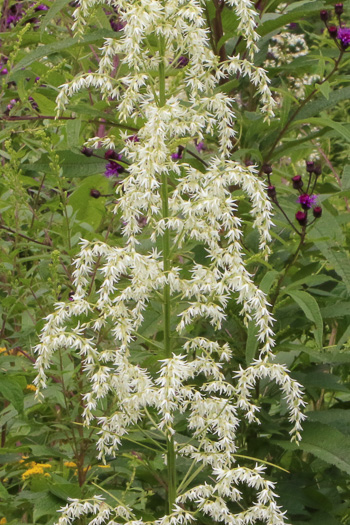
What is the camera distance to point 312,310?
2.12 meters

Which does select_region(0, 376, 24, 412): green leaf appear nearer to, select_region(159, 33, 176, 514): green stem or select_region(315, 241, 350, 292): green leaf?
select_region(159, 33, 176, 514): green stem

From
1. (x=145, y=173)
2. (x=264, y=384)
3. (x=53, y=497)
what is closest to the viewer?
(x=145, y=173)

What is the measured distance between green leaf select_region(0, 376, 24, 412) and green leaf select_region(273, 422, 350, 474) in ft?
2.50

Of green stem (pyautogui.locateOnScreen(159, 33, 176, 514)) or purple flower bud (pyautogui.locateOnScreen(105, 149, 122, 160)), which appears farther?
purple flower bud (pyautogui.locateOnScreen(105, 149, 122, 160))

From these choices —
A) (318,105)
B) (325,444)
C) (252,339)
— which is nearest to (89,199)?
(318,105)

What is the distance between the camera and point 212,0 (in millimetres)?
2443

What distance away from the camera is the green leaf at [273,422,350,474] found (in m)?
2.17

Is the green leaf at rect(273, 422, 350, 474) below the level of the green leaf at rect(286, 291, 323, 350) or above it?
below

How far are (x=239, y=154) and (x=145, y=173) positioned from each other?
755 millimetres

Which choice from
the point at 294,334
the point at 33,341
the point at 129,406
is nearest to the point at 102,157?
→ the point at 33,341

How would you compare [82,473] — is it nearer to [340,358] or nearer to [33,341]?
[33,341]

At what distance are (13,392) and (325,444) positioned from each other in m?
0.90

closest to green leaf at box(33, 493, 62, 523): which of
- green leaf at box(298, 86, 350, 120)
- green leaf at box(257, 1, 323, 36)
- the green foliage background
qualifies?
the green foliage background

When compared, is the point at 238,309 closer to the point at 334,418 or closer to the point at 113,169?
the point at 334,418
